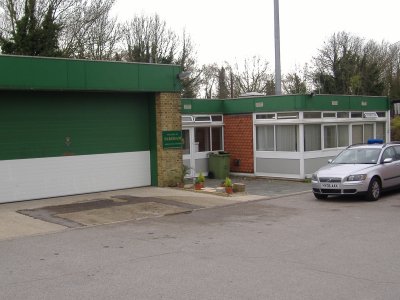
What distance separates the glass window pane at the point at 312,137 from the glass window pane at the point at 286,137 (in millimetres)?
400

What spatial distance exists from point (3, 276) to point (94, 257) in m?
1.48

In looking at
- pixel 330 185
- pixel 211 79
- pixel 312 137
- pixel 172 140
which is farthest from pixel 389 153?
pixel 211 79

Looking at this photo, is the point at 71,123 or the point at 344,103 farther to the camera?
the point at 344,103

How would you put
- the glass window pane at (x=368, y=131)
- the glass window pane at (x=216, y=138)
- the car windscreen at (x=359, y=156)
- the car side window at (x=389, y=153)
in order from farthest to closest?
the glass window pane at (x=368, y=131) < the glass window pane at (x=216, y=138) < the car side window at (x=389, y=153) < the car windscreen at (x=359, y=156)

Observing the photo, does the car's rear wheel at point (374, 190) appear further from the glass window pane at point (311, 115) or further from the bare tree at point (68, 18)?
the bare tree at point (68, 18)

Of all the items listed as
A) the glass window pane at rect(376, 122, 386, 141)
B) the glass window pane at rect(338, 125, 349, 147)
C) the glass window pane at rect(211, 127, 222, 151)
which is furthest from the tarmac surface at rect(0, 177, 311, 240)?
the glass window pane at rect(376, 122, 386, 141)

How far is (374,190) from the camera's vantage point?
14.7 m

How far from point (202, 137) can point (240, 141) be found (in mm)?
1540

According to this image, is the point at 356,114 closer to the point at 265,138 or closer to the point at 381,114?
the point at 381,114

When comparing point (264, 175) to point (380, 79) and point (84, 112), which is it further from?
point (380, 79)

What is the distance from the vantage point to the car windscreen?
15.5m

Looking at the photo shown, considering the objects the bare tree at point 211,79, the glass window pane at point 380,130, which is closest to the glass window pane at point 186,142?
the glass window pane at point 380,130

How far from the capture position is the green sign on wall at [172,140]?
17328 mm

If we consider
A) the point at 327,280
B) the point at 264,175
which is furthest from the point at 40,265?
the point at 264,175
